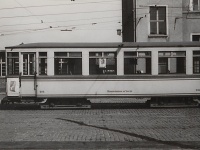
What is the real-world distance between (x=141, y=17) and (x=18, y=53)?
10974 mm

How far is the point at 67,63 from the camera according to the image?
18484 mm

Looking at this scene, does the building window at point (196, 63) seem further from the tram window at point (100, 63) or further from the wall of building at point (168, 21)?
the wall of building at point (168, 21)

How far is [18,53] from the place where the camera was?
18.5m

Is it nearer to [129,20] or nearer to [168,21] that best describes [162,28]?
[168,21]

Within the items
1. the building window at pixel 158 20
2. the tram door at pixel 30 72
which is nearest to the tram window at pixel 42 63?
the tram door at pixel 30 72

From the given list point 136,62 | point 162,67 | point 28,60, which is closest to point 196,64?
point 162,67

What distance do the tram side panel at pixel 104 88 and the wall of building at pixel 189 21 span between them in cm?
926

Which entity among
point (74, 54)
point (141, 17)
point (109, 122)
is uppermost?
point (141, 17)

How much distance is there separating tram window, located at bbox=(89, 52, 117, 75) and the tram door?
271cm

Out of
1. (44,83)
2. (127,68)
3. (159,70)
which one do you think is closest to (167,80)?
(159,70)

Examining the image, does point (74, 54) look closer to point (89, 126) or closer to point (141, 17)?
point (89, 126)

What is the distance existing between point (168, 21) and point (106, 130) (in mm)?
16729

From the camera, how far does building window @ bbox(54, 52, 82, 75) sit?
60.5ft

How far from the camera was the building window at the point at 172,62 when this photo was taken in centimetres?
1859
